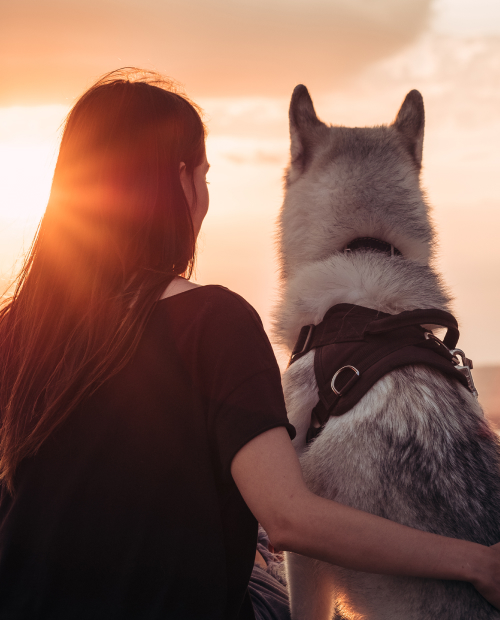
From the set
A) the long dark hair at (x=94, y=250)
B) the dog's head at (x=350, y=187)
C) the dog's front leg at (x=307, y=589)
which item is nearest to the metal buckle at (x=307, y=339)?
the dog's head at (x=350, y=187)

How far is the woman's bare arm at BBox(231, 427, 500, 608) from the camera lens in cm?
128

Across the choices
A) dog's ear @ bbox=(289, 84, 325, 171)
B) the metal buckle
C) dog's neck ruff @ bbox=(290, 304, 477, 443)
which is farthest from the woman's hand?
dog's ear @ bbox=(289, 84, 325, 171)

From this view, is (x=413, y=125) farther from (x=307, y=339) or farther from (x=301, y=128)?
(x=307, y=339)

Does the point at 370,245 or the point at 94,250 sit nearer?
the point at 94,250

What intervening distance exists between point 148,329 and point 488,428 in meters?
1.49

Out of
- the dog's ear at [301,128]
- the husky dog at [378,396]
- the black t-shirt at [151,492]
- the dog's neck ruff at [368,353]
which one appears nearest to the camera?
the black t-shirt at [151,492]

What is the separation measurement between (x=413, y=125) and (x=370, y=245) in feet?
3.38

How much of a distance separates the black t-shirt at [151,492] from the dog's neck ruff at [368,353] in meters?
0.69

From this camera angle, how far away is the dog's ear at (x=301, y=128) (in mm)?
3062

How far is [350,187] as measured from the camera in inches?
107

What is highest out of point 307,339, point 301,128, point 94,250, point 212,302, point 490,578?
point 301,128

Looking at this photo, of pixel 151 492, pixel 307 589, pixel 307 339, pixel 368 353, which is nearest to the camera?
pixel 151 492

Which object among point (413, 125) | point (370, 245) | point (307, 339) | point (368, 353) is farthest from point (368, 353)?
point (413, 125)

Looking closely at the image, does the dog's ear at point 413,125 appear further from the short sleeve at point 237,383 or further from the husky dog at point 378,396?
the short sleeve at point 237,383
